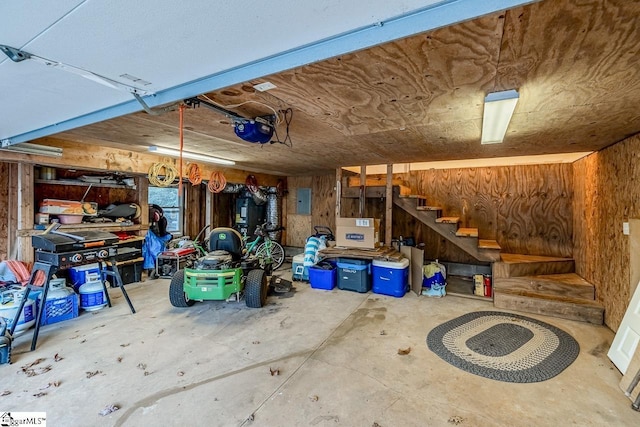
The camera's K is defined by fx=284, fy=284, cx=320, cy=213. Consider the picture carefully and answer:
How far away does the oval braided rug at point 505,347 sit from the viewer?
2.34 m

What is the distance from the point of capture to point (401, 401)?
1.97 m

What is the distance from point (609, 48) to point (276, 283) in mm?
4204

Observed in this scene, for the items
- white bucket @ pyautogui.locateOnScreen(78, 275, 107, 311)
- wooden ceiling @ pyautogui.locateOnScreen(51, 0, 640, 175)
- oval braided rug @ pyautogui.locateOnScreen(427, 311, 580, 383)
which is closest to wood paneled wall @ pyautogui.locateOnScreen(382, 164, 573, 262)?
wooden ceiling @ pyautogui.locateOnScreen(51, 0, 640, 175)

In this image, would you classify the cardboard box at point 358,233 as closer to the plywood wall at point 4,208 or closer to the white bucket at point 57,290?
the white bucket at point 57,290

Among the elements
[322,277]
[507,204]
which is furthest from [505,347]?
[507,204]

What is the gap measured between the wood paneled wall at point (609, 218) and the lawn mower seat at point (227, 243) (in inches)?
167

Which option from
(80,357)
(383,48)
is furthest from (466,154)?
→ (80,357)

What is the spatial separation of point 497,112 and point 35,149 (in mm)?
4711

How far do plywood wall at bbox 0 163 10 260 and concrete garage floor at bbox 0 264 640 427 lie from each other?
1.63 meters

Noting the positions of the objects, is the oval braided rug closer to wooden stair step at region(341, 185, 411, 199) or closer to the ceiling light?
wooden stair step at region(341, 185, 411, 199)

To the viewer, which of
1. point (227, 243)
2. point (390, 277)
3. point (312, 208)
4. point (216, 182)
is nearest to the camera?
point (227, 243)

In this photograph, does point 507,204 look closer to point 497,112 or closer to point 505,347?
point 505,347

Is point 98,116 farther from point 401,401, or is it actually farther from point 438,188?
point 438,188

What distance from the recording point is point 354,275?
445 cm
